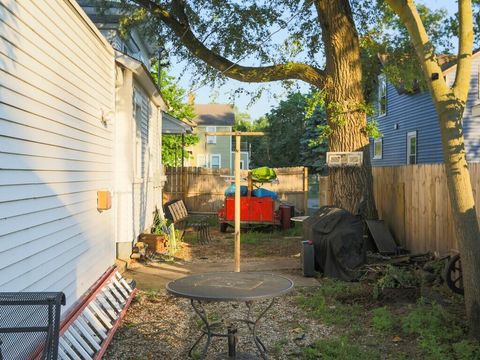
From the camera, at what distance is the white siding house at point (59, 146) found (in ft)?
12.7

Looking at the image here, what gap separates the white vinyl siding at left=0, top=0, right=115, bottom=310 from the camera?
3.84 m

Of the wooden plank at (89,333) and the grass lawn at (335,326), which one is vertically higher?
the wooden plank at (89,333)

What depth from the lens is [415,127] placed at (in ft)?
70.0

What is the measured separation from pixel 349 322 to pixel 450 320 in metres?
1.07

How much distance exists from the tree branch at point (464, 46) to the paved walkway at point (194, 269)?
3711mm

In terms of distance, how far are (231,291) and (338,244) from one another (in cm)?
401

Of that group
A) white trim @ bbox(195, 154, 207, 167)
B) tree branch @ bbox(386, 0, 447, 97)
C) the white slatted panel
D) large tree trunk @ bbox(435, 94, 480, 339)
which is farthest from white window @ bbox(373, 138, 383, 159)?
the white slatted panel

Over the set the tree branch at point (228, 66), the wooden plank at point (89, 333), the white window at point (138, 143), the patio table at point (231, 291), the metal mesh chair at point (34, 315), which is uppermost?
the tree branch at point (228, 66)

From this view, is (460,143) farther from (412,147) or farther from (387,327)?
(412,147)

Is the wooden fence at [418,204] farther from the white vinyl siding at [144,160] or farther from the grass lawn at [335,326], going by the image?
the white vinyl siding at [144,160]

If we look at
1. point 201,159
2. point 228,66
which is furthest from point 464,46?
point 201,159

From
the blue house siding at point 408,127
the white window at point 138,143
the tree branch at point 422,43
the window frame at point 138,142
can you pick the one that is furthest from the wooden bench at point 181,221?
the blue house siding at point 408,127

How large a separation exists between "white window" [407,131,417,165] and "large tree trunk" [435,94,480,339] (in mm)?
17092

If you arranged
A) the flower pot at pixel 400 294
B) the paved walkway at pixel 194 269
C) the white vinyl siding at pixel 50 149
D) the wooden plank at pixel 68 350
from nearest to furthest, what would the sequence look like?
1. the white vinyl siding at pixel 50 149
2. the wooden plank at pixel 68 350
3. the flower pot at pixel 400 294
4. the paved walkway at pixel 194 269
